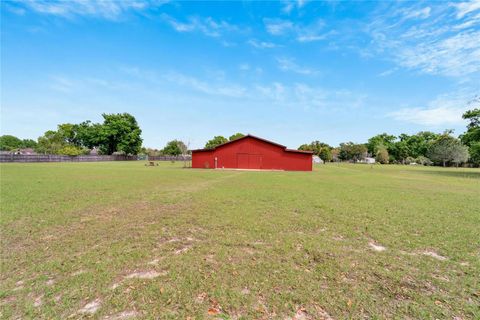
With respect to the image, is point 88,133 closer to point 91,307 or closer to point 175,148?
point 175,148

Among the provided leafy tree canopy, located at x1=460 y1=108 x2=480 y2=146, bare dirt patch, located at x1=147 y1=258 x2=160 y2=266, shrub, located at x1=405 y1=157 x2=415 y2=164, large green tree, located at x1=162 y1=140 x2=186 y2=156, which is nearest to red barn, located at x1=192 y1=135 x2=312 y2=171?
leafy tree canopy, located at x1=460 y1=108 x2=480 y2=146

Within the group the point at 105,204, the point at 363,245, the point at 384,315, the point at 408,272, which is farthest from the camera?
the point at 105,204

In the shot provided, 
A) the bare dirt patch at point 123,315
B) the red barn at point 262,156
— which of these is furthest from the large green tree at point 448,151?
the bare dirt patch at point 123,315

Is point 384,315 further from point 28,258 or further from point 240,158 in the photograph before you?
point 240,158

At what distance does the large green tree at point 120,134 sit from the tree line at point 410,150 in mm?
58033

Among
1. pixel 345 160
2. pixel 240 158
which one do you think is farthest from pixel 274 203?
pixel 345 160

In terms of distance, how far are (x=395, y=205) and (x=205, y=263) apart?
7.93m

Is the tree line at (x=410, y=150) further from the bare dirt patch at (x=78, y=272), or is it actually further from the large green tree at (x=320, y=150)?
the bare dirt patch at (x=78, y=272)

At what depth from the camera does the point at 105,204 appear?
8.23 metres

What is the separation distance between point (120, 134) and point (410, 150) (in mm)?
97555

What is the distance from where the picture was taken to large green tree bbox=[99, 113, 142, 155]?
6444 cm

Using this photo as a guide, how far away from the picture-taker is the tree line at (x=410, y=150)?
56.5 meters

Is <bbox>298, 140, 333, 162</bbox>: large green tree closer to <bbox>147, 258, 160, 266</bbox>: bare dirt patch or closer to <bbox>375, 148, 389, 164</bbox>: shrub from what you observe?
<bbox>375, 148, 389, 164</bbox>: shrub

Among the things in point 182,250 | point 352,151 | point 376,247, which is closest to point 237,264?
point 182,250
